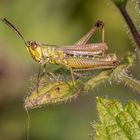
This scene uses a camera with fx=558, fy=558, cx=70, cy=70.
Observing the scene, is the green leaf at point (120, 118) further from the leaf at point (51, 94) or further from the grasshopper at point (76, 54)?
the grasshopper at point (76, 54)

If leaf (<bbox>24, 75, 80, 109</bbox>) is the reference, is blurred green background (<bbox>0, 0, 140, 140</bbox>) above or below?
above

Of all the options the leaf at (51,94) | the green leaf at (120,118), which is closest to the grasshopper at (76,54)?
the leaf at (51,94)

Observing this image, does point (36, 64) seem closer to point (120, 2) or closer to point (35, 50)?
point (35, 50)

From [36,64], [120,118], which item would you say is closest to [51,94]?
[120,118]

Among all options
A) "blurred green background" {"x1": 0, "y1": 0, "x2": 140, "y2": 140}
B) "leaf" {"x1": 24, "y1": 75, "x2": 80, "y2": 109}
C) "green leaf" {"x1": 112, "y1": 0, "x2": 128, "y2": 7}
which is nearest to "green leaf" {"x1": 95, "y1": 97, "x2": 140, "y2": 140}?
"leaf" {"x1": 24, "y1": 75, "x2": 80, "y2": 109}

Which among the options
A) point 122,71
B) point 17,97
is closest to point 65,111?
point 17,97

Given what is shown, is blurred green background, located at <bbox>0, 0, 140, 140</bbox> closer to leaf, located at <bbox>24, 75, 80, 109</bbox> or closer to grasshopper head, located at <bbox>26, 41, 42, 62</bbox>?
grasshopper head, located at <bbox>26, 41, 42, 62</bbox>

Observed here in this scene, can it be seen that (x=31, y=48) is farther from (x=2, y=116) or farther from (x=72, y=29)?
(x=72, y=29)
